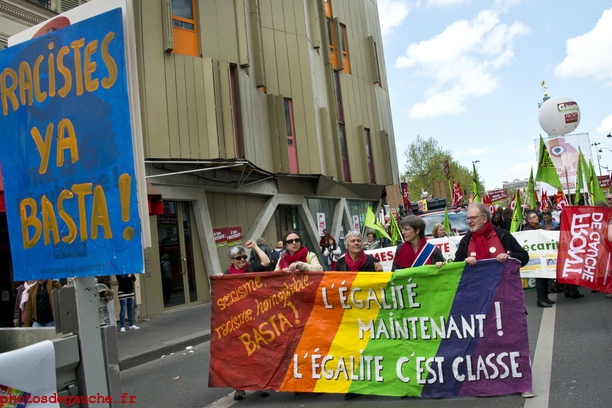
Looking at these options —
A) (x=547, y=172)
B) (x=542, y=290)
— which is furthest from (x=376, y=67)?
(x=542, y=290)

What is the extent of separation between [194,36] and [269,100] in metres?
3.87

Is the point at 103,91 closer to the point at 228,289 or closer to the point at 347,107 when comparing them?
the point at 228,289

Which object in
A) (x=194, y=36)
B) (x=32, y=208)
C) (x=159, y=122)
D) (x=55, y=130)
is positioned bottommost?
(x=32, y=208)

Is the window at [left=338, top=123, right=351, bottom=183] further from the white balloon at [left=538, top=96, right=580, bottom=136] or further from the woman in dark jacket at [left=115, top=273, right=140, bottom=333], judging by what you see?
the white balloon at [left=538, top=96, right=580, bottom=136]

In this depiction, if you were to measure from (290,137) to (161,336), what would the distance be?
34.2 feet

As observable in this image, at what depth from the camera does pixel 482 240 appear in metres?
5.57

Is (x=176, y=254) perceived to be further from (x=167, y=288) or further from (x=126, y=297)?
(x=126, y=297)

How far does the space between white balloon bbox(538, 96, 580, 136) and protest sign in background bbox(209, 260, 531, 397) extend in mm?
35321

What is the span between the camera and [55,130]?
2.67 metres

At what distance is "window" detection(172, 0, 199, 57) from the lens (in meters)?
14.7

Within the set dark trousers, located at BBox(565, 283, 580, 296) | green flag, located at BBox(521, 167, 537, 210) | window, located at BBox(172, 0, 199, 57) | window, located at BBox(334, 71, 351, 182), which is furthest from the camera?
window, located at BBox(334, 71, 351, 182)

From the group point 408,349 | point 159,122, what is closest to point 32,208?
point 408,349

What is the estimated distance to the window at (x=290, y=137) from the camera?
61.9 ft

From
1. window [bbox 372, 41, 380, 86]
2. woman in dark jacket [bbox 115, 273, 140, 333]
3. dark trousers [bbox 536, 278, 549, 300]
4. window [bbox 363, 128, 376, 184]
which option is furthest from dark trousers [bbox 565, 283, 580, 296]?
window [bbox 372, 41, 380, 86]
